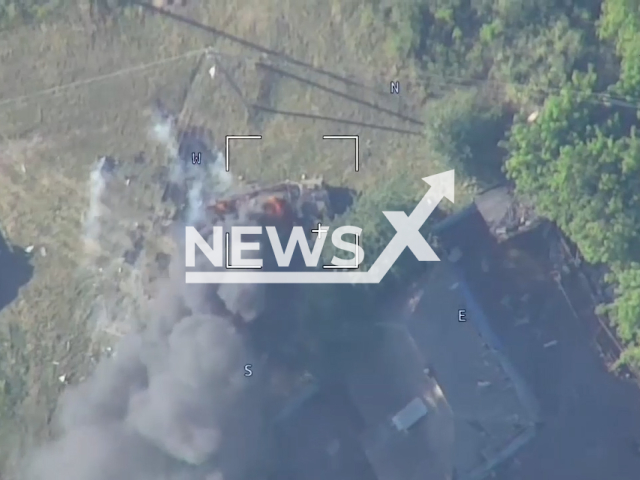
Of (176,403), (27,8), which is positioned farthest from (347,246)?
(27,8)

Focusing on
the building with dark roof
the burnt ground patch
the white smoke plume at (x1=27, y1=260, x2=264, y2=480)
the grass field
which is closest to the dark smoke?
the white smoke plume at (x1=27, y1=260, x2=264, y2=480)

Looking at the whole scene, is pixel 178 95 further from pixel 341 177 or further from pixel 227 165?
pixel 341 177

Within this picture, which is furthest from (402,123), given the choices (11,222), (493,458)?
(11,222)

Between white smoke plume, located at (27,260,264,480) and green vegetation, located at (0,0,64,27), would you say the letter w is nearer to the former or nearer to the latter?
white smoke plume, located at (27,260,264,480)

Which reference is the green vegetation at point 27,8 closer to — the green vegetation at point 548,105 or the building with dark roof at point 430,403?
the green vegetation at point 548,105

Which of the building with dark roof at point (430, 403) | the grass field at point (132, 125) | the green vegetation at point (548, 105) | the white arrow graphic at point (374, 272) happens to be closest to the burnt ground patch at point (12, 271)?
the grass field at point (132, 125)
